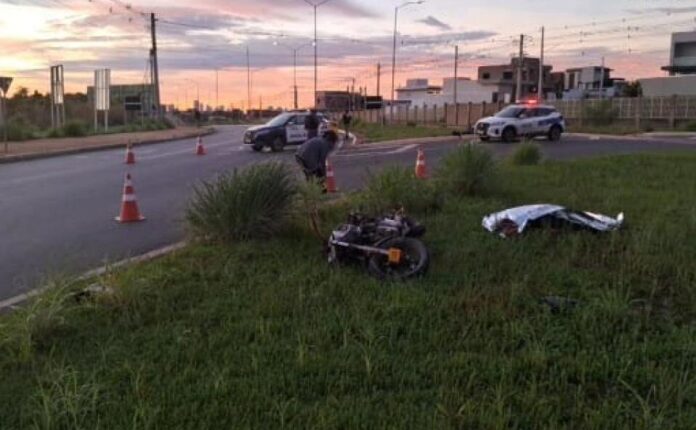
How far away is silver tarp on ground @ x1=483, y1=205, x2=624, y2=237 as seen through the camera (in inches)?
316

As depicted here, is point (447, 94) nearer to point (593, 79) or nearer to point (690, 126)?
point (593, 79)

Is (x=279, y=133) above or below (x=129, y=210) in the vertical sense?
above

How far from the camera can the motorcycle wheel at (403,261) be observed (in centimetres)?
630

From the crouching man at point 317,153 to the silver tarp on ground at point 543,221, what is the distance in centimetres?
364

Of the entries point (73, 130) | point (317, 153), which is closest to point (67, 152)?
point (73, 130)

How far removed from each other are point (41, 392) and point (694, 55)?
9909cm

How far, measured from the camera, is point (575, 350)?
4.51 metres

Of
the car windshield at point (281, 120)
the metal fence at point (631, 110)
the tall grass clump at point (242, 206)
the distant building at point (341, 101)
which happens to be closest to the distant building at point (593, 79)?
the distant building at point (341, 101)

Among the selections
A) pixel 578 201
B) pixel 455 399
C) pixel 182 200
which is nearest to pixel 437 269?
pixel 455 399

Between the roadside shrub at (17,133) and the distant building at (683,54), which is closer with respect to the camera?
the roadside shrub at (17,133)

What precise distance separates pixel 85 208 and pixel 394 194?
19.0 feet

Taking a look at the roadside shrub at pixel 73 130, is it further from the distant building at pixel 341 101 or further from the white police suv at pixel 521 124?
the distant building at pixel 341 101

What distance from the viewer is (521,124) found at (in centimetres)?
3272

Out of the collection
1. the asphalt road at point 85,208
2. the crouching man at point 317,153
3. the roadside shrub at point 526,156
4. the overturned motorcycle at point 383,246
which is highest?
the crouching man at point 317,153
